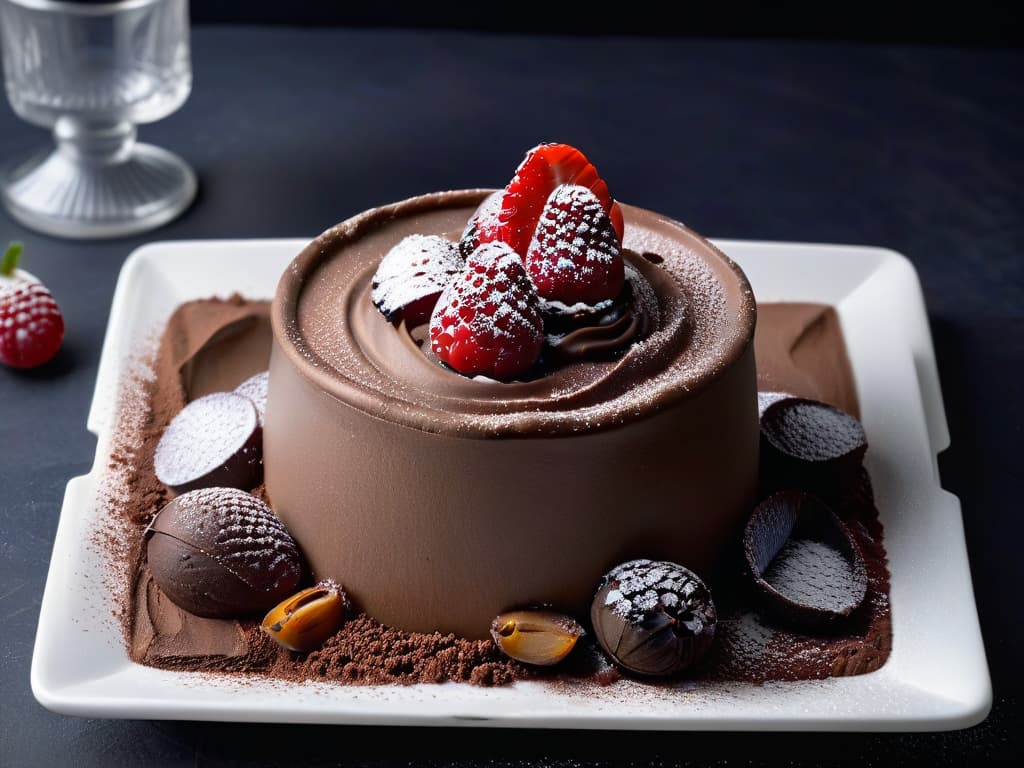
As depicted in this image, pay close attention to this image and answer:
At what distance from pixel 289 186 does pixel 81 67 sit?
1.99 ft

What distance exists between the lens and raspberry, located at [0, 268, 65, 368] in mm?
2818

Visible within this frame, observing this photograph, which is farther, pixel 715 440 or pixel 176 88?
pixel 176 88

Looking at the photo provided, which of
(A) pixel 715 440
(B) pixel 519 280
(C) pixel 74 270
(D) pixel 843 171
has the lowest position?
(C) pixel 74 270

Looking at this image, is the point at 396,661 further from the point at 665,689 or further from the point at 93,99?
the point at 93,99

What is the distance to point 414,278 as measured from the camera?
2.12 meters

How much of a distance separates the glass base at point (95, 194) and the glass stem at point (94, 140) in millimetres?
11

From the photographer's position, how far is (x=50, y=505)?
99.7 inches

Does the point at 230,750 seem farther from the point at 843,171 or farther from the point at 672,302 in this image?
the point at 843,171

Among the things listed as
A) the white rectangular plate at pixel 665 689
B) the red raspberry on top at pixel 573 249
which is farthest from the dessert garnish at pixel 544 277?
the white rectangular plate at pixel 665 689

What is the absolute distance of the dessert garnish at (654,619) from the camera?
1973 mm

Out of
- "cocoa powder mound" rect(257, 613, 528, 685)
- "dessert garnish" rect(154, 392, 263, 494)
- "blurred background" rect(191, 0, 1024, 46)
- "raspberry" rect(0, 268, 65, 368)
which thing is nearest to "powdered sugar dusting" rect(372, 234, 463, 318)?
"dessert garnish" rect(154, 392, 263, 494)

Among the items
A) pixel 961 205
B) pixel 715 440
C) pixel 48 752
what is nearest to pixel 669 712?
pixel 715 440

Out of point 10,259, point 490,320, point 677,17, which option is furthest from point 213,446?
point 677,17

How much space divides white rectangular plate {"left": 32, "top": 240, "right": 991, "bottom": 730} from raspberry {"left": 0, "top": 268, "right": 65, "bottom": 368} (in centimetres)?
23
